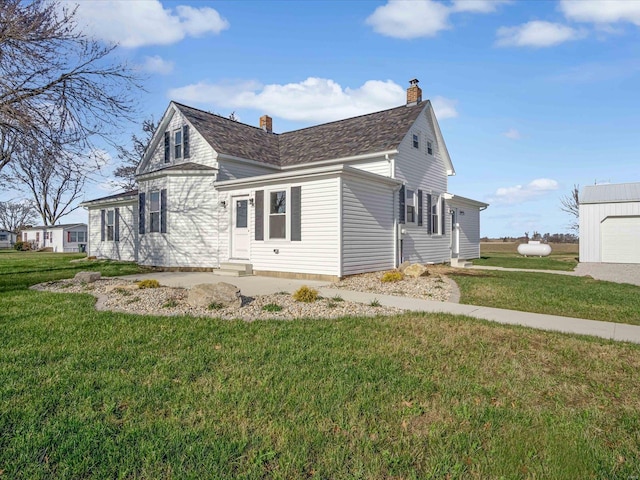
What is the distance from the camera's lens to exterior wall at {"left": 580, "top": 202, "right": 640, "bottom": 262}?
21562 mm

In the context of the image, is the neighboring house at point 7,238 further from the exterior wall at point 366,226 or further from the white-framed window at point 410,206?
the exterior wall at point 366,226

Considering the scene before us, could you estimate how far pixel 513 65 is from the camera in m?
11.5

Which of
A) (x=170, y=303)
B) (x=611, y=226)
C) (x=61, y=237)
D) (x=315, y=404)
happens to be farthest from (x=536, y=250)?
(x=61, y=237)

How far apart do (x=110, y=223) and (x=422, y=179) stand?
672 inches

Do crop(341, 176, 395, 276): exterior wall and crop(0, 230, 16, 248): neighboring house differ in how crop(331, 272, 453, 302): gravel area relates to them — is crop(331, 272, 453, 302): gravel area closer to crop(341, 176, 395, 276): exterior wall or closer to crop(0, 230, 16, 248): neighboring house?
crop(341, 176, 395, 276): exterior wall

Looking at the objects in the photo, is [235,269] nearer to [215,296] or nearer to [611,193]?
[215,296]

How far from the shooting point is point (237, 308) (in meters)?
7.07

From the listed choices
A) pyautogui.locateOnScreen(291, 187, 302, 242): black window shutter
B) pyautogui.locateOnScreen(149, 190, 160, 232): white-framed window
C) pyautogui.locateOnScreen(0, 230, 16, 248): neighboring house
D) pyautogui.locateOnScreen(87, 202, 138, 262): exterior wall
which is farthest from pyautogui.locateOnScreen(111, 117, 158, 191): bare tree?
pyautogui.locateOnScreen(0, 230, 16, 248): neighboring house

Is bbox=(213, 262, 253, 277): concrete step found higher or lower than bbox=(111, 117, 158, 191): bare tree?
lower

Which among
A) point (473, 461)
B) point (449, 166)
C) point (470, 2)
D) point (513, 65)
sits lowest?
point (473, 461)

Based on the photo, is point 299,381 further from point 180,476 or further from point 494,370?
point 494,370

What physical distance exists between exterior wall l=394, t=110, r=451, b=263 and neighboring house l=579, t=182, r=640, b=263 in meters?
9.75

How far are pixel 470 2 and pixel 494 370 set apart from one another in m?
9.78

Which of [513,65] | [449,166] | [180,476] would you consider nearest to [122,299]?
[180,476]
